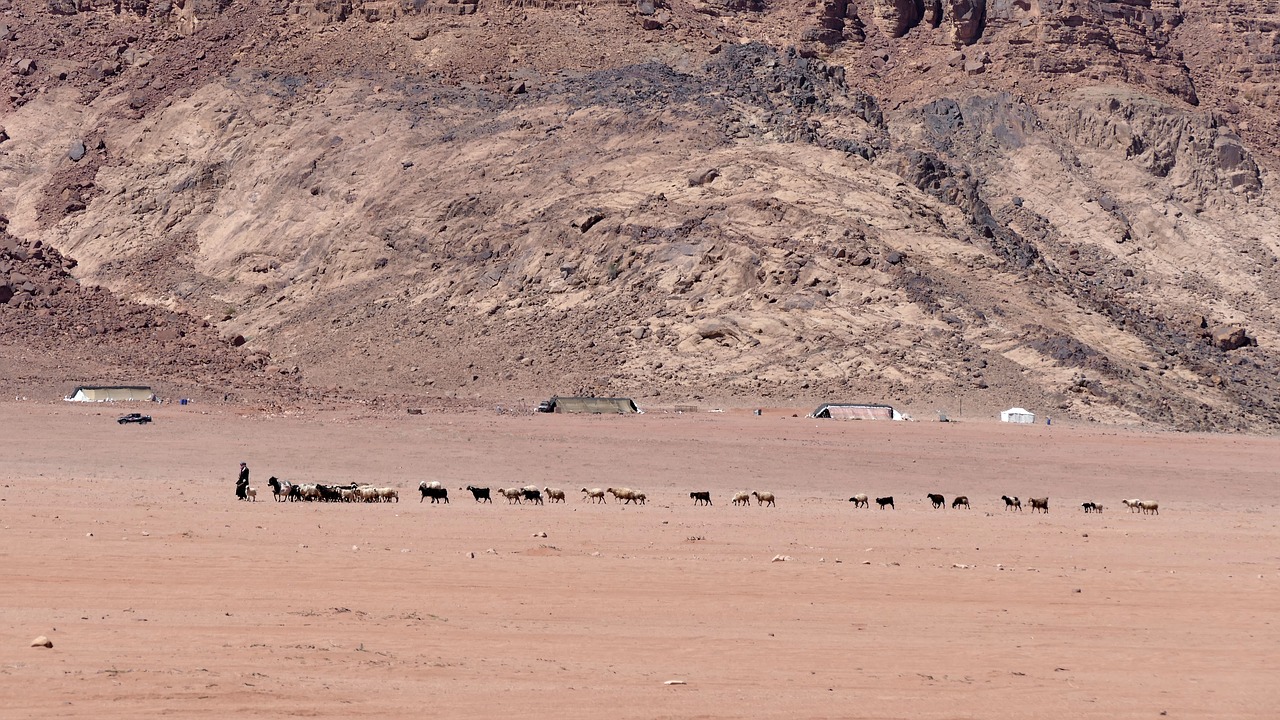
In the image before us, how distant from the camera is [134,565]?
1903cm

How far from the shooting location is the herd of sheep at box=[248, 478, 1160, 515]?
2995 centimetres

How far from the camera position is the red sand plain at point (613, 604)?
13.5 metres

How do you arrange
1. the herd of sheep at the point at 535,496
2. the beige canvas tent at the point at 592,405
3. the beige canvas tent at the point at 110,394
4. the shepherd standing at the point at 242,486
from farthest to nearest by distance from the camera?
1. the beige canvas tent at the point at 592,405
2. the beige canvas tent at the point at 110,394
3. the herd of sheep at the point at 535,496
4. the shepherd standing at the point at 242,486

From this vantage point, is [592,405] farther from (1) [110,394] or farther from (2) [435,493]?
(2) [435,493]

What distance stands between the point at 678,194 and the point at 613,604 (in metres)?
52.4

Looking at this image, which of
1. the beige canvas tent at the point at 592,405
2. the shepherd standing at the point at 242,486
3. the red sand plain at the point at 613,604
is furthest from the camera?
the beige canvas tent at the point at 592,405

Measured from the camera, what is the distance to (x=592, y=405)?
2191 inches

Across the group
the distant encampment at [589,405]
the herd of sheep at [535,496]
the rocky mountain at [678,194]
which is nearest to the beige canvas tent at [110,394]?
the rocky mountain at [678,194]

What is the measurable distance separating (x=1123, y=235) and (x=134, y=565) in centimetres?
7333

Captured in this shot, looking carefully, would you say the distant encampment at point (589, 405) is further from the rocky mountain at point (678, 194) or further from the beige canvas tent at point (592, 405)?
the rocky mountain at point (678, 194)

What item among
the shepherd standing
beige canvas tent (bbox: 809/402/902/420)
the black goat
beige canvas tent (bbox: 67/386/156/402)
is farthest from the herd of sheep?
beige canvas tent (bbox: 67/386/156/402)

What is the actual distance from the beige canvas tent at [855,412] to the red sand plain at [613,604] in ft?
58.1


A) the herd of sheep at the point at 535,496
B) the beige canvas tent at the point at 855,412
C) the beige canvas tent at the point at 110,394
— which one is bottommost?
the beige canvas tent at the point at 855,412

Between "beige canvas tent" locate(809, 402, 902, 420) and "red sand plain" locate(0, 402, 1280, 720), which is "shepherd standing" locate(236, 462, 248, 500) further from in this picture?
"beige canvas tent" locate(809, 402, 902, 420)
